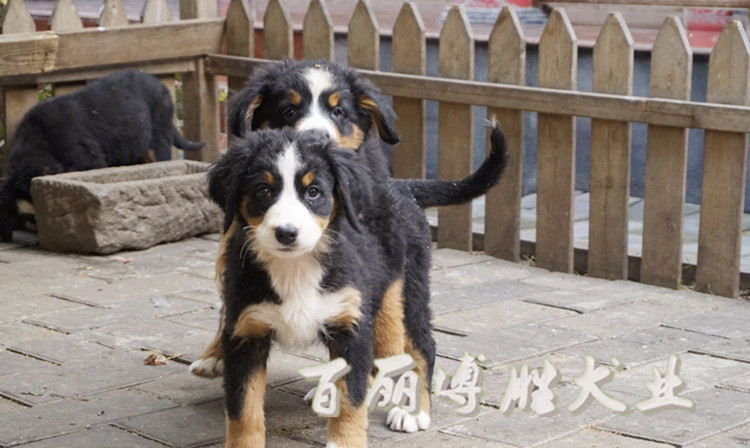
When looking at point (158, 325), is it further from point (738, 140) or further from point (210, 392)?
point (738, 140)

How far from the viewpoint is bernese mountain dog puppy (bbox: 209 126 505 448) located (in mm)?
3180

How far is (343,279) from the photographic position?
336 centimetres

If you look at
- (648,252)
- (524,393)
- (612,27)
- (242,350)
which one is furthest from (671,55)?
(242,350)

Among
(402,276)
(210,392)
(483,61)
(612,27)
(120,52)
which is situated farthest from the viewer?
(483,61)

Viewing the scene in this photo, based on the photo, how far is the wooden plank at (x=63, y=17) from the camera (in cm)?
712

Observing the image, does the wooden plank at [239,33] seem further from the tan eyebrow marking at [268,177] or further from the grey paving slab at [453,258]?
the tan eyebrow marking at [268,177]

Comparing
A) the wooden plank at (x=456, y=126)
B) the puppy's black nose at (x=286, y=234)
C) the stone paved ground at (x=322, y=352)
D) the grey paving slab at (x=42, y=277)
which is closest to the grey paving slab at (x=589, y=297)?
the stone paved ground at (x=322, y=352)

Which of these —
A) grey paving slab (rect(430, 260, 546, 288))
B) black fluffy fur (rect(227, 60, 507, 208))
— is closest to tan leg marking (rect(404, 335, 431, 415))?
black fluffy fur (rect(227, 60, 507, 208))

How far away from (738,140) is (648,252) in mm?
770

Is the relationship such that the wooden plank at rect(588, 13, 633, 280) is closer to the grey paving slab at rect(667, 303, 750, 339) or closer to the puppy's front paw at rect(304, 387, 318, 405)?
the grey paving slab at rect(667, 303, 750, 339)

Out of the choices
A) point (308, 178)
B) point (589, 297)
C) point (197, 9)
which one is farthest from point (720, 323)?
point (197, 9)

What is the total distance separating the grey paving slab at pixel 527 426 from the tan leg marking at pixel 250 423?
740 mm

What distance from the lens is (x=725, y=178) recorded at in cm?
556

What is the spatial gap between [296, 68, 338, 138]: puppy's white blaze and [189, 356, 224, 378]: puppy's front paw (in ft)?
3.16
